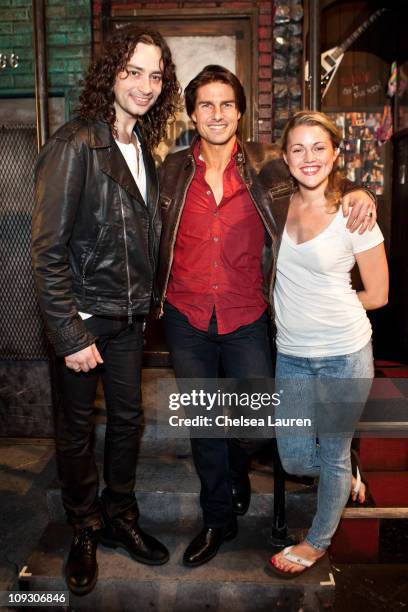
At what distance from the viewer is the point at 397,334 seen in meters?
5.03

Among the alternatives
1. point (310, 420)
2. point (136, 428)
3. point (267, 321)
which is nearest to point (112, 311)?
point (136, 428)

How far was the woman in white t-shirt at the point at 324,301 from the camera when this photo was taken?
7.29 feet

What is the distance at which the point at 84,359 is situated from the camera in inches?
86.0

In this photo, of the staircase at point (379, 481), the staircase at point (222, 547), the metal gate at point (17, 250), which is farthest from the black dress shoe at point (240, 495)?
the metal gate at point (17, 250)

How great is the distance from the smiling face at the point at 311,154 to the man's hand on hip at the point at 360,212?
17cm

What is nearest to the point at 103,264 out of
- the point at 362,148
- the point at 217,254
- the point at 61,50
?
the point at 217,254

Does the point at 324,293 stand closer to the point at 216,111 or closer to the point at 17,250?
the point at 216,111

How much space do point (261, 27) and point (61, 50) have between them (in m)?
1.51

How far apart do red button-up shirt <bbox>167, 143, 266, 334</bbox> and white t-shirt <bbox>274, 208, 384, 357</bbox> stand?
0.62 feet

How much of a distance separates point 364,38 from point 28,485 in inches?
181

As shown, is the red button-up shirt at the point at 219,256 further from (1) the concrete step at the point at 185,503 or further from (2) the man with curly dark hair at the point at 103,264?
(1) the concrete step at the point at 185,503

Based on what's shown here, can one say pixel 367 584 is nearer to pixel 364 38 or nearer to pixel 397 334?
pixel 397 334

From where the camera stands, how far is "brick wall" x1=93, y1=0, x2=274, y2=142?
4297 millimetres

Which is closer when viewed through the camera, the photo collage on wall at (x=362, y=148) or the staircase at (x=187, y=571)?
the staircase at (x=187, y=571)
